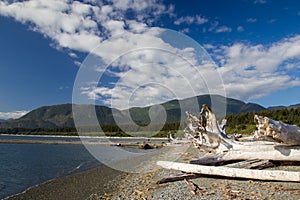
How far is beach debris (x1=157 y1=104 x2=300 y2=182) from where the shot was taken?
9680 mm

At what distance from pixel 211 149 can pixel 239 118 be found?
81664 mm

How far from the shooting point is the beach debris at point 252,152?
968 cm

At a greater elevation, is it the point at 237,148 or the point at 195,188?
the point at 237,148

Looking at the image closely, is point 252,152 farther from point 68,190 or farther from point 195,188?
point 68,190

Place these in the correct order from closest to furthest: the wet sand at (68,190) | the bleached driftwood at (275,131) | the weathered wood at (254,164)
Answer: the bleached driftwood at (275,131)
the weathered wood at (254,164)
the wet sand at (68,190)

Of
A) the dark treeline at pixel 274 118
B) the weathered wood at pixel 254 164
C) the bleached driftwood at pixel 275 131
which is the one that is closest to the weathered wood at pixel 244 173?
the weathered wood at pixel 254 164

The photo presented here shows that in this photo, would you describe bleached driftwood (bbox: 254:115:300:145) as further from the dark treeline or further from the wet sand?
the dark treeline

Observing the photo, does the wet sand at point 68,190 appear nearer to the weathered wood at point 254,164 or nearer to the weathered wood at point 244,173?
the weathered wood at point 244,173

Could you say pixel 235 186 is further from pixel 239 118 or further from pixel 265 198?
pixel 239 118

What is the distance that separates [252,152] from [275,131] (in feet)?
11.9

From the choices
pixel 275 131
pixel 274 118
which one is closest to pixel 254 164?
pixel 275 131

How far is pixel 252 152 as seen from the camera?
12672 mm

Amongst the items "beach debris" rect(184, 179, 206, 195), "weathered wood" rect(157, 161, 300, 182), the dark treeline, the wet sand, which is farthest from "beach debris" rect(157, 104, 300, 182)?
the dark treeline

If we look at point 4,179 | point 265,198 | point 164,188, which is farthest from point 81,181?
point 265,198
